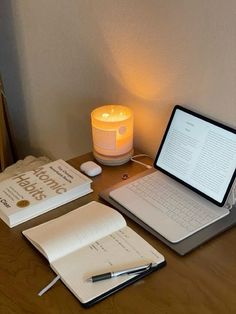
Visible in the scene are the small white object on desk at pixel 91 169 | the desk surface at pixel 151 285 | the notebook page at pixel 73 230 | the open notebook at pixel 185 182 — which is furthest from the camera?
the small white object on desk at pixel 91 169

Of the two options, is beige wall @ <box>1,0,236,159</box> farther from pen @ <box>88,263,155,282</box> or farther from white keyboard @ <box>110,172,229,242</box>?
pen @ <box>88,263,155,282</box>

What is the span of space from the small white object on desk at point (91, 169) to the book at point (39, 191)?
0.05 m

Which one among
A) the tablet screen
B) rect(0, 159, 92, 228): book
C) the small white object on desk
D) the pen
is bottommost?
the small white object on desk

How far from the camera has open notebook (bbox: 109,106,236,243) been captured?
3.65 feet

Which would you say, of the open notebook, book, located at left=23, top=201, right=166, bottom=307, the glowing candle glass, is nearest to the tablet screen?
the open notebook

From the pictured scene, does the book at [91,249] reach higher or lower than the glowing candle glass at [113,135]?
lower

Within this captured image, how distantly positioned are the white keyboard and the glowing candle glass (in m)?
0.12

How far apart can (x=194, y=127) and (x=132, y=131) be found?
0.23m

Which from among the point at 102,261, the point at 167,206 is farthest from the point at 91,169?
the point at 102,261

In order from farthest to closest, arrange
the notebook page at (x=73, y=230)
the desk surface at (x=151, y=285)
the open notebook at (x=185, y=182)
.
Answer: the open notebook at (x=185, y=182) < the notebook page at (x=73, y=230) < the desk surface at (x=151, y=285)

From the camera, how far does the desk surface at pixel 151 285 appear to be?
892mm

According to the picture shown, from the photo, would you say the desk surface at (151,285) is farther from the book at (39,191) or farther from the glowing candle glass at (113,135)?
the glowing candle glass at (113,135)

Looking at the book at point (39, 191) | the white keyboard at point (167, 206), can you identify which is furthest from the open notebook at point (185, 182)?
the book at point (39, 191)

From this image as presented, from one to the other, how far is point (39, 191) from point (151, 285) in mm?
413
